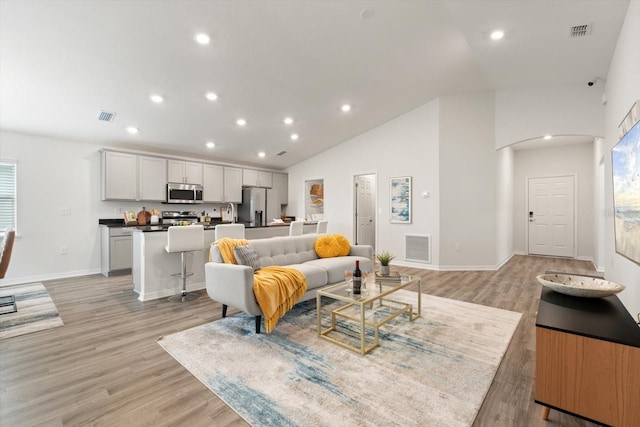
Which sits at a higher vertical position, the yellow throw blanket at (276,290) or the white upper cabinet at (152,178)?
the white upper cabinet at (152,178)

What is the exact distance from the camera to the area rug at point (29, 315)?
2990 mm

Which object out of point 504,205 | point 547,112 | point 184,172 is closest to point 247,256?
point 184,172

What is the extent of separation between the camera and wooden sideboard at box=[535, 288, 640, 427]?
141 cm

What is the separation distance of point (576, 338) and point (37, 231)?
707 centimetres

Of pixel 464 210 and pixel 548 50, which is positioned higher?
pixel 548 50

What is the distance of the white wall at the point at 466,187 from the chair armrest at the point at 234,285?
4.19m

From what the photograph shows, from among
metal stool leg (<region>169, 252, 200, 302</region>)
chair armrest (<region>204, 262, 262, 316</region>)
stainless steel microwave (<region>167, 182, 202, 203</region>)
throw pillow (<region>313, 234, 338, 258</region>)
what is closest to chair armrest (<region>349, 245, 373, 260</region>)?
throw pillow (<region>313, 234, 338, 258</region>)

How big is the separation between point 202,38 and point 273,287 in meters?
2.80

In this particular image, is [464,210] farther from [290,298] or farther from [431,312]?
[290,298]

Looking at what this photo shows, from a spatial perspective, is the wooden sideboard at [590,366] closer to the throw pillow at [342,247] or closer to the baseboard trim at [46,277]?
the throw pillow at [342,247]

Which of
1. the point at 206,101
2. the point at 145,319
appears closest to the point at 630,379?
the point at 145,319

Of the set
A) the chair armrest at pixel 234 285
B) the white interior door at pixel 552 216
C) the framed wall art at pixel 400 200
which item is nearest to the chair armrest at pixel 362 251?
the chair armrest at pixel 234 285

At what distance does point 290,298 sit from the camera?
9.91ft

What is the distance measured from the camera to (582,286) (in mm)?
2160
